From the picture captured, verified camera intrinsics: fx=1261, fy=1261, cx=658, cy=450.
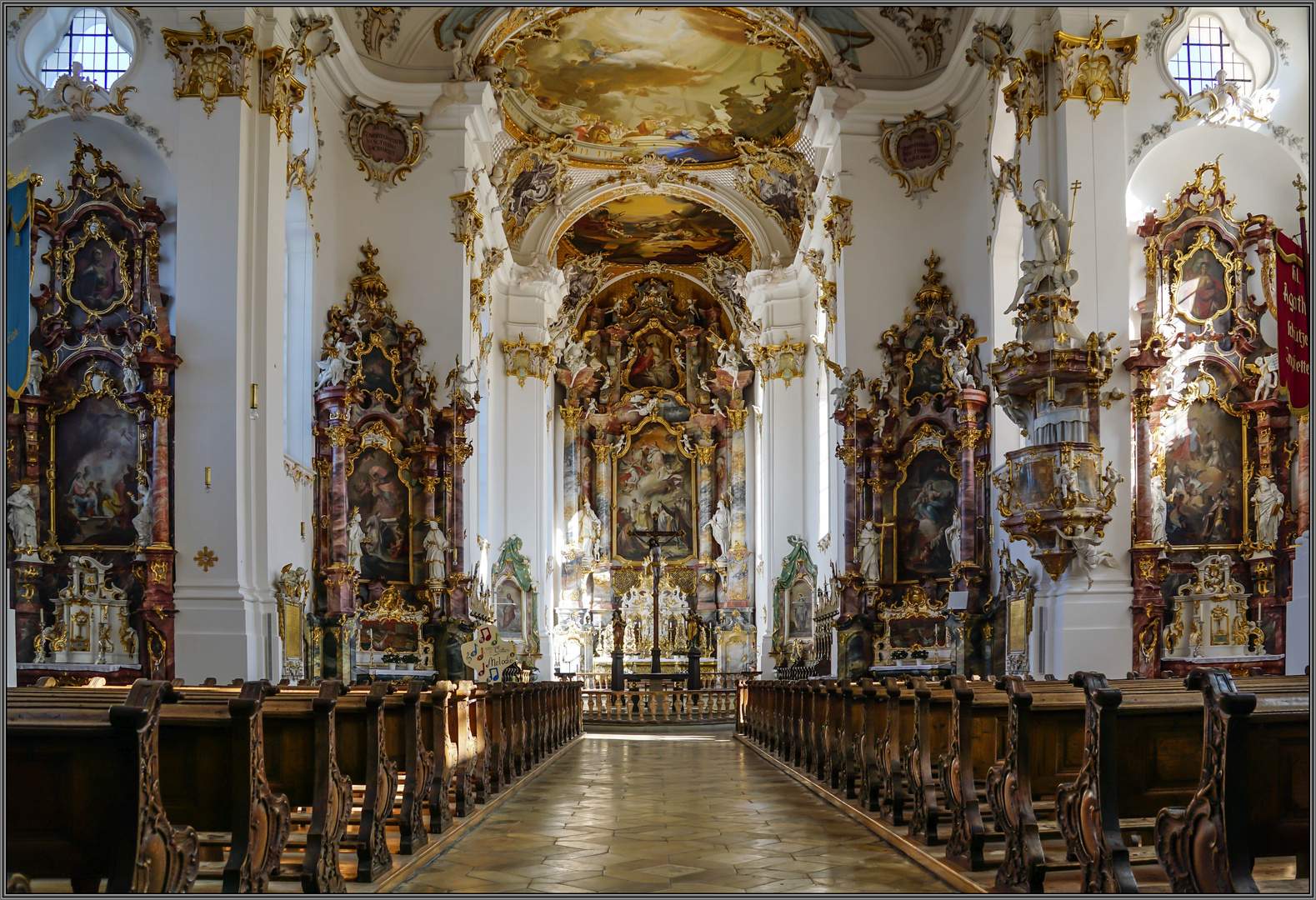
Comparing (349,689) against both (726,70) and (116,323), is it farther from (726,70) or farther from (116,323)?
(726,70)

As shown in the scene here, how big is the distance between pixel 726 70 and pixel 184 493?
13794 millimetres

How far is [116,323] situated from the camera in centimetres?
1378

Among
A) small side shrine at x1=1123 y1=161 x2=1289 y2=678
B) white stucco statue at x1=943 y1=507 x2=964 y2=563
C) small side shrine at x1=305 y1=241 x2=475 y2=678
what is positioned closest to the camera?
Result: small side shrine at x1=1123 y1=161 x2=1289 y2=678

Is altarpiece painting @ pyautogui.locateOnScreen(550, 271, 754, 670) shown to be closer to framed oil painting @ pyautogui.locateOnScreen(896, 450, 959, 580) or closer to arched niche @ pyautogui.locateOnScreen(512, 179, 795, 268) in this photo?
arched niche @ pyautogui.locateOnScreen(512, 179, 795, 268)

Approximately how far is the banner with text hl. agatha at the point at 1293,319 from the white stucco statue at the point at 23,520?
43.4 ft

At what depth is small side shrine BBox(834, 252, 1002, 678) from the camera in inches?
726

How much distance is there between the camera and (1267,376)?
45.3 feet

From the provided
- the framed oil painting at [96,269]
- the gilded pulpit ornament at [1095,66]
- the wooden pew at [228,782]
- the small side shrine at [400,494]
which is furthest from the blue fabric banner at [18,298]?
the gilded pulpit ornament at [1095,66]

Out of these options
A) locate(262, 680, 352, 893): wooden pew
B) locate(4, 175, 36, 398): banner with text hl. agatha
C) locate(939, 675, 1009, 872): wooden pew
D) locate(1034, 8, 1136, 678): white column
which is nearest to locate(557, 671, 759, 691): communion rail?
locate(1034, 8, 1136, 678): white column

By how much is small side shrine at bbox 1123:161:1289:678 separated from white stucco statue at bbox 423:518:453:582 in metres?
9.40

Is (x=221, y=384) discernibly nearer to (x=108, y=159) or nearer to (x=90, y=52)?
(x=108, y=159)

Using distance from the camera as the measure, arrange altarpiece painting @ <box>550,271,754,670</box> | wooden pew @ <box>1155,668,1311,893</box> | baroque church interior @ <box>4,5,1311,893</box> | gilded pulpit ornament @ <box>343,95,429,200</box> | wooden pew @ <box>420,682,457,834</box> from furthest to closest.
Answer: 1. altarpiece painting @ <box>550,271,754,670</box>
2. gilded pulpit ornament @ <box>343,95,429,200</box>
3. wooden pew @ <box>420,682,457,834</box>
4. baroque church interior @ <box>4,5,1311,893</box>
5. wooden pew @ <box>1155,668,1311,893</box>

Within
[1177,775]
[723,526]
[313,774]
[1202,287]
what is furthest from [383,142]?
[1177,775]

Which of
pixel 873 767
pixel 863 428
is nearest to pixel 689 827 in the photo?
pixel 873 767
